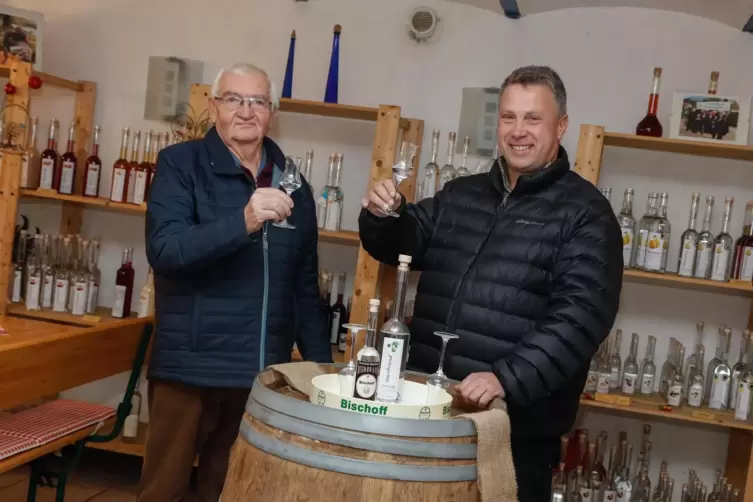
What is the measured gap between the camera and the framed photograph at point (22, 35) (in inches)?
138

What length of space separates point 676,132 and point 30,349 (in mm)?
2343

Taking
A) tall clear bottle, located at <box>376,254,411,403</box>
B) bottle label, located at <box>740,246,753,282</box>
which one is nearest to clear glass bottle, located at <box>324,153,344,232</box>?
bottle label, located at <box>740,246,753,282</box>

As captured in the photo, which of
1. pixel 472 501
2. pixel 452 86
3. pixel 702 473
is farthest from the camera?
pixel 452 86

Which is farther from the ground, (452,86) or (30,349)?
(452,86)

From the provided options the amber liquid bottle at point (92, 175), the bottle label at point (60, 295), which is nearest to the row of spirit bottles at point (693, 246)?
the amber liquid bottle at point (92, 175)

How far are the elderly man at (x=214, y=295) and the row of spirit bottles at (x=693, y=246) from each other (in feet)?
4.79

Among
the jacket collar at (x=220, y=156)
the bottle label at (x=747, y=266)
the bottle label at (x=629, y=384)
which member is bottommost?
the bottle label at (x=629, y=384)

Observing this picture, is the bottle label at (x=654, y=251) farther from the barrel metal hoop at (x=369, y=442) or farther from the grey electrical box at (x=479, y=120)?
the barrel metal hoop at (x=369, y=442)

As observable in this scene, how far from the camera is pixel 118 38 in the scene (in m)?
3.75

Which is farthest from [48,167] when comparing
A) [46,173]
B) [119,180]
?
[119,180]

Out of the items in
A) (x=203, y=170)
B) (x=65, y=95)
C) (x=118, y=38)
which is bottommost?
(x=203, y=170)

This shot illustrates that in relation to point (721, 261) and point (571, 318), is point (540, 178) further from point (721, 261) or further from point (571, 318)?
point (721, 261)

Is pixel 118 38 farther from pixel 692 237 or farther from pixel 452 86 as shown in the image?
pixel 692 237

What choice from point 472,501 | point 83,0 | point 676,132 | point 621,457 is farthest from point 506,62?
point 472,501
